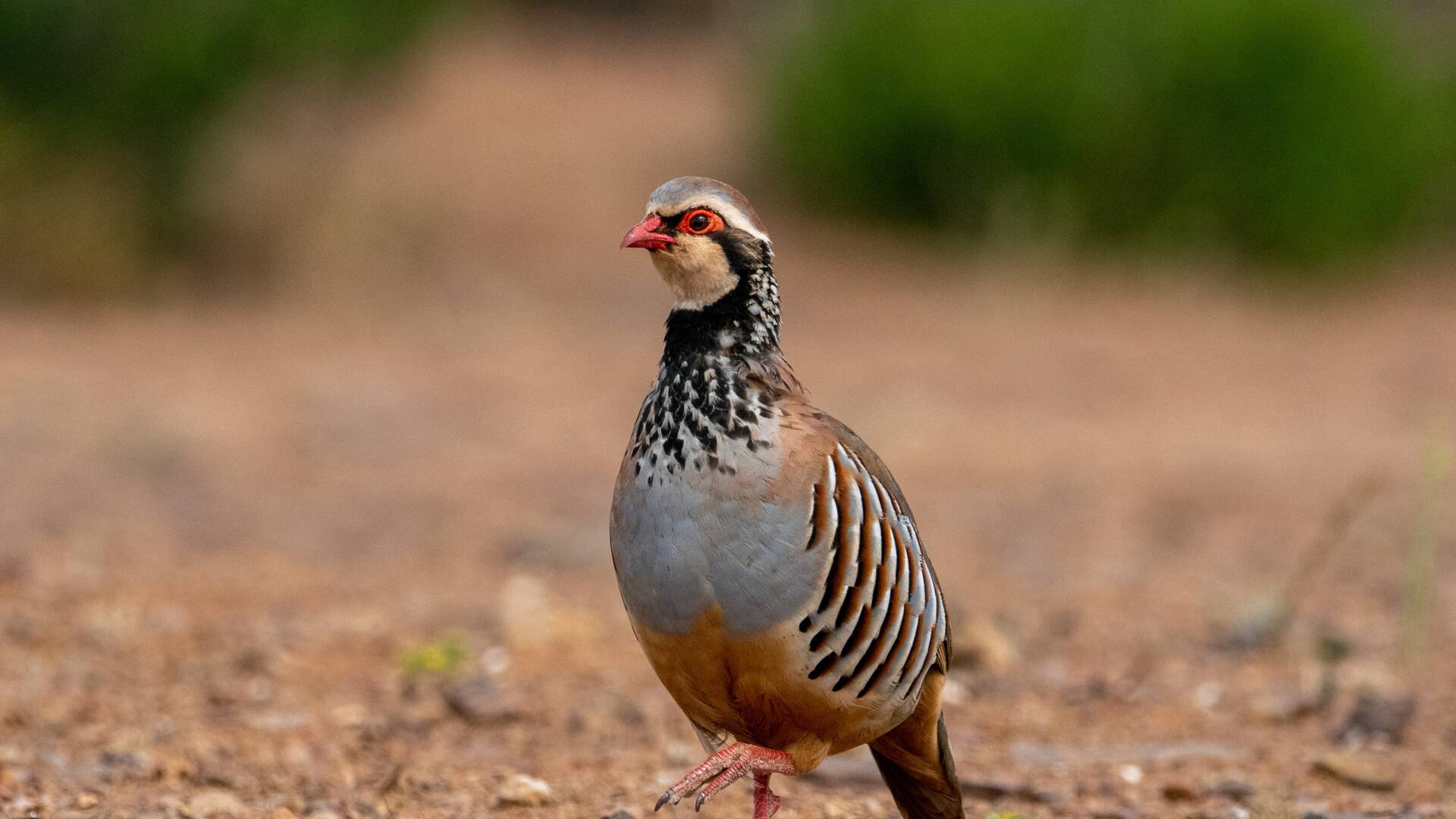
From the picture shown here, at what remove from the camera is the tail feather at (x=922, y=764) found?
396cm

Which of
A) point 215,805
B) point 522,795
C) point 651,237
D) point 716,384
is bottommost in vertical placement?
point 215,805

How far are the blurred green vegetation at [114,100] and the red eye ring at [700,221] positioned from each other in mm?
8578

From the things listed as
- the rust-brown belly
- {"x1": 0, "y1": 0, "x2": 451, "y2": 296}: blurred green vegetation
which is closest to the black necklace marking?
the rust-brown belly

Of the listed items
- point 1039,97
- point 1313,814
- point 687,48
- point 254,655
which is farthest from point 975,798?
point 687,48

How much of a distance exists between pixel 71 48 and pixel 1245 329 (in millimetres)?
7943

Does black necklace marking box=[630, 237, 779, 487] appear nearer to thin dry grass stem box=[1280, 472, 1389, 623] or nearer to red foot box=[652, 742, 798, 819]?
red foot box=[652, 742, 798, 819]

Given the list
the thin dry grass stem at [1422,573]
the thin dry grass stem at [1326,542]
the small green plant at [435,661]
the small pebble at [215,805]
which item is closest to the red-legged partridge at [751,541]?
the small pebble at [215,805]

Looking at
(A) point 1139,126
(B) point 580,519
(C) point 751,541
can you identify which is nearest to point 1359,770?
(C) point 751,541

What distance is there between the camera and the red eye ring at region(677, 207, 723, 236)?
371 cm

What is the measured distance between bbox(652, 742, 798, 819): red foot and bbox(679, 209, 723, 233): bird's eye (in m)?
1.03

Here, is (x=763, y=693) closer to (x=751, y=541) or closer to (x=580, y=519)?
(x=751, y=541)

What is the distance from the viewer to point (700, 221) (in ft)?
12.2

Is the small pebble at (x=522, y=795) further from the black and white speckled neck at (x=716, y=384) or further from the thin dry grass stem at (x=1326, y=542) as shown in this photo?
the thin dry grass stem at (x=1326, y=542)

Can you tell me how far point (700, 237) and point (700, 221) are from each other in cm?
3
